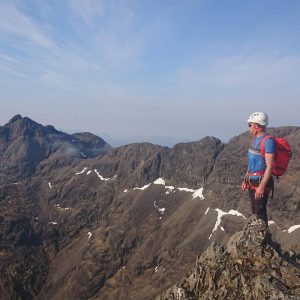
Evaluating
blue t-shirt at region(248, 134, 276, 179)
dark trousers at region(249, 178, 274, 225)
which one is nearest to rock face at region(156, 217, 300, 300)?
dark trousers at region(249, 178, 274, 225)

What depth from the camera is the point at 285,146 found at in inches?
765

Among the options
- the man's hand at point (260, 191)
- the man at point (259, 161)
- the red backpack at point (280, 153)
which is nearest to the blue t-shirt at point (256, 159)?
the man at point (259, 161)

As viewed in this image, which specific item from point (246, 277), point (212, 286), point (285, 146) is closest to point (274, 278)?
point (246, 277)

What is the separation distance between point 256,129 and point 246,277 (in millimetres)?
9212

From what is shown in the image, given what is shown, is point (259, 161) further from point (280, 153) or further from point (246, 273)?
point (246, 273)

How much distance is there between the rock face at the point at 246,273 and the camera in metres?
22.1

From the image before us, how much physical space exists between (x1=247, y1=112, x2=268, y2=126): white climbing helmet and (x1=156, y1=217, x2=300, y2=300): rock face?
696cm

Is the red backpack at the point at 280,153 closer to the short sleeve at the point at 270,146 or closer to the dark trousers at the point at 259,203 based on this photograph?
the short sleeve at the point at 270,146

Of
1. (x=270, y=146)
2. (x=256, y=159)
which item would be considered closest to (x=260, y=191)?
(x=256, y=159)

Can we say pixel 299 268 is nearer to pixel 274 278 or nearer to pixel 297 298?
pixel 274 278

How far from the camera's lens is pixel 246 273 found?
940 inches

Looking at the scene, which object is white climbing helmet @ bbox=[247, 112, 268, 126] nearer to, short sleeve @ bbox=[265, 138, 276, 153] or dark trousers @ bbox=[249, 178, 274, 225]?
short sleeve @ bbox=[265, 138, 276, 153]

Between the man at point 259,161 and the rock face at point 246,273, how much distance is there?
404 cm

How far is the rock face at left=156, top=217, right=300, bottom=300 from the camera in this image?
2208 cm
